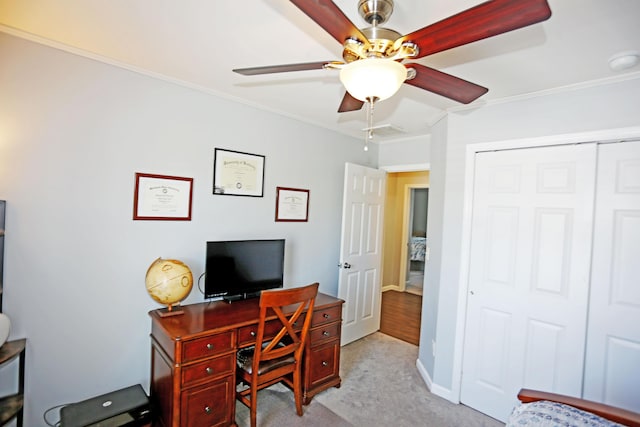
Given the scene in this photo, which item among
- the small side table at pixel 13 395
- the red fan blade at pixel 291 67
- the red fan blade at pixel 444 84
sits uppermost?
the red fan blade at pixel 444 84

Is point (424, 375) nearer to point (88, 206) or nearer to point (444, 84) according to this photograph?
point (444, 84)

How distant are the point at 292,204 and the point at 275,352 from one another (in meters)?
1.43

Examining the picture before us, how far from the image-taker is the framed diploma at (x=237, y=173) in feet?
8.60

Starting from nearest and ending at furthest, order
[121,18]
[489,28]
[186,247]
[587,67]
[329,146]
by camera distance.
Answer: [489,28]
[121,18]
[587,67]
[186,247]
[329,146]

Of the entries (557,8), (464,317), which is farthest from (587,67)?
(464,317)

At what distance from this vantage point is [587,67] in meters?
1.87

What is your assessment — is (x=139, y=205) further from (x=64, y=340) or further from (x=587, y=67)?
(x=587, y=67)

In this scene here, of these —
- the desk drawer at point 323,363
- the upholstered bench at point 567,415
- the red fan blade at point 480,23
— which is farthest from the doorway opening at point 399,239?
the red fan blade at point 480,23

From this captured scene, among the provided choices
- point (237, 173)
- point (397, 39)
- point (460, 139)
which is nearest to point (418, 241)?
point (460, 139)

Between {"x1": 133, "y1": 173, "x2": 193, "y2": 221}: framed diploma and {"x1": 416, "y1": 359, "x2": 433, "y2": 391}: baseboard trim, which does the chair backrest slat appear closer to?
{"x1": 133, "y1": 173, "x2": 193, "y2": 221}: framed diploma

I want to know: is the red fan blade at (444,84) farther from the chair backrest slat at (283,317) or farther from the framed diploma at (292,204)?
the framed diploma at (292,204)

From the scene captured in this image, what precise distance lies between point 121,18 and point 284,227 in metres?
2.00

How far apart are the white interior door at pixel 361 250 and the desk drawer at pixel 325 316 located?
654 mm

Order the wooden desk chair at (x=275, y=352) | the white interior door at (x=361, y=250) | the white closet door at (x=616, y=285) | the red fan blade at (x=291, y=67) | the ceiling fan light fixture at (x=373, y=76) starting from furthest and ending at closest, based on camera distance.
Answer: the white interior door at (x=361, y=250)
the wooden desk chair at (x=275, y=352)
the white closet door at (x=616, y=285)
the red fan blade at (x=291, y=67)
the ceiling fan light fixture at (x=373, y=76)
